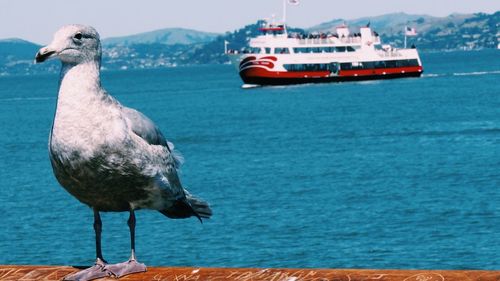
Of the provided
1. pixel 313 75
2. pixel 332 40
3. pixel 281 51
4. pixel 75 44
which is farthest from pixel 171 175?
pixel 313 75

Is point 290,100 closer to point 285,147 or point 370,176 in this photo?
point 285,147

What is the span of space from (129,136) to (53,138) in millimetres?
437

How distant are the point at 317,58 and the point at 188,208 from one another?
353ft

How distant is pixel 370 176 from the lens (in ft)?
163

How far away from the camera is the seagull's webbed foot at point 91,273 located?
566 cm

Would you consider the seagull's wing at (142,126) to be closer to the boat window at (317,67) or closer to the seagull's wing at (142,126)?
the seagull's wing at (142,126)

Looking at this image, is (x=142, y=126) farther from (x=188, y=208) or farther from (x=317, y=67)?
(x=317, y=67)

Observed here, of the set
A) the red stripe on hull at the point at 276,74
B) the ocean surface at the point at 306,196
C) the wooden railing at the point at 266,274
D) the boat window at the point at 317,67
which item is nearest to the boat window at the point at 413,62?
the boat window at the point at 317,67

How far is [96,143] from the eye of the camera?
5719 millimetres

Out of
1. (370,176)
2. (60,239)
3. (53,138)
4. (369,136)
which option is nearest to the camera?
(53,138)

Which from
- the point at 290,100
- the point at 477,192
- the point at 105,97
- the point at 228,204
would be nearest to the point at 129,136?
the point at 105,97

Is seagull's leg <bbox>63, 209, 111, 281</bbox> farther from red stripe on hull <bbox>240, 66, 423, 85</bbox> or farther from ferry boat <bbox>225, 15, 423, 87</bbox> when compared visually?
red stripe on hull <bbox>240, 66, 423, 85</bbox>

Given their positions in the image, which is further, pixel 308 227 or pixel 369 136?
pixel 369 136

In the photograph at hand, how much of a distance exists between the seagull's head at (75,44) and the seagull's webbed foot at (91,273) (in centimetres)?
118
